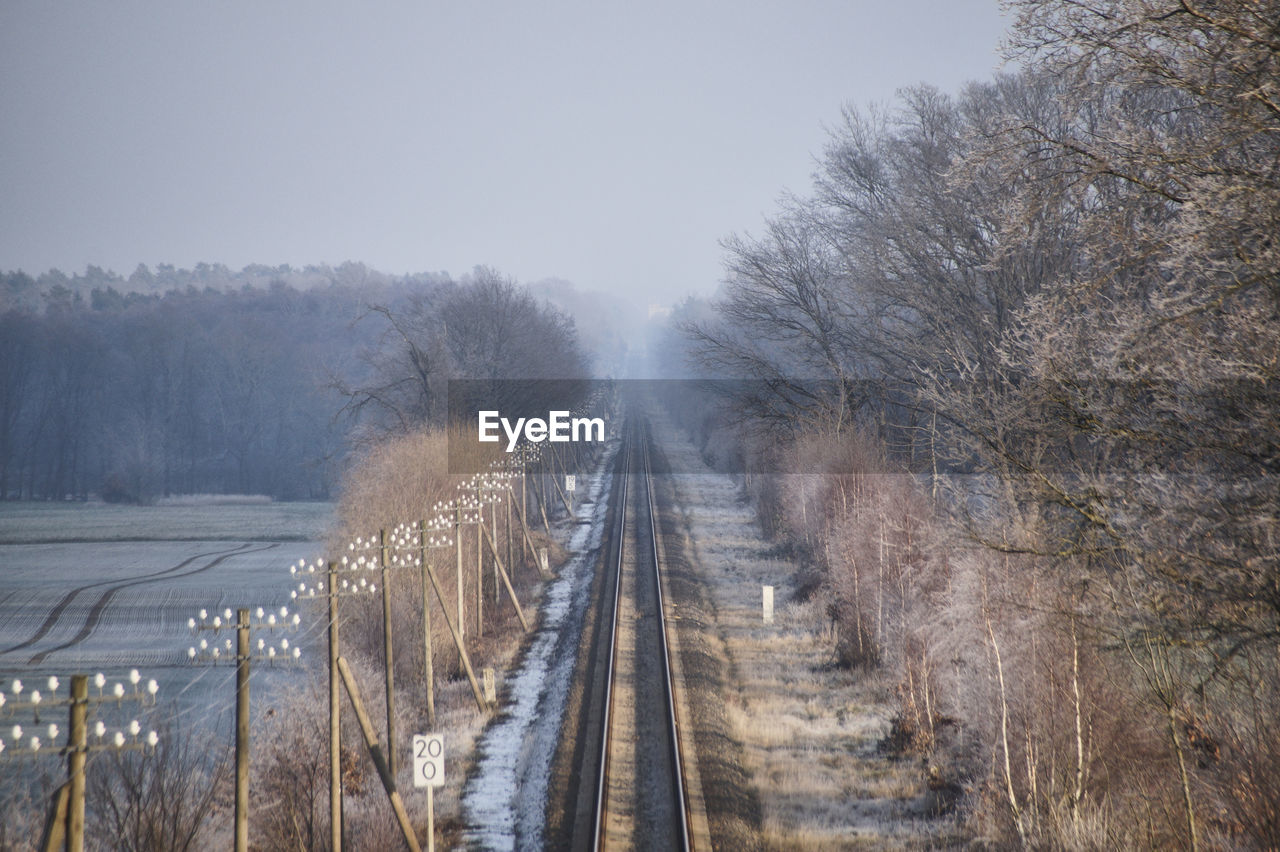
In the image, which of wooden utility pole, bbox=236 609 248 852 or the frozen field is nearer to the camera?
wooden utility pole, bbox=236 609 248 852

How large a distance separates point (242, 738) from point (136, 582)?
34.7 m

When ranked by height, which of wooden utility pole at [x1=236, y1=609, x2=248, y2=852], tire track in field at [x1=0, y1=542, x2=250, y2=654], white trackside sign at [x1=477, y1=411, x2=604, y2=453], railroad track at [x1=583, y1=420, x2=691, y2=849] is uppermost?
white trackside sign at [x1=477, y1=411, x2=604, y2=453]

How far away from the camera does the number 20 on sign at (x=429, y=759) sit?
33.8ft

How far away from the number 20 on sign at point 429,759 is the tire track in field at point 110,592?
23.2 meters

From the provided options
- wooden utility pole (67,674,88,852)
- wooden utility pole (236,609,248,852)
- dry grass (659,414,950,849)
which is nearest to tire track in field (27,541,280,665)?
dry grass (659,414,950,849)

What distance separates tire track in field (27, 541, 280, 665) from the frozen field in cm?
5

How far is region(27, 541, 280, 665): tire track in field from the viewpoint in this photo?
28750 mm

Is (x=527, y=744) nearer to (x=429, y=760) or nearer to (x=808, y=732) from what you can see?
(x=429, y=760)

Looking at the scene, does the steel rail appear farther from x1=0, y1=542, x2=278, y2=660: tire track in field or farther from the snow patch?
x1=0, y1=542, x2=278, y2=660: tire track in field

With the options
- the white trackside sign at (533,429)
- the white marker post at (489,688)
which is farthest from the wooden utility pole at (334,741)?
the white trackside sign at (533,429)

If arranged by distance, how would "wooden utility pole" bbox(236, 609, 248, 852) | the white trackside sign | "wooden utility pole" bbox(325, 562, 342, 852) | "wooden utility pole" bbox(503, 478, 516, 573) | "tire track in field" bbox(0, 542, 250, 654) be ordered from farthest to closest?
the white trackside sign < "tire track in field" bbox(0, 542, 250, 654) < "wooden utility pole" bbox(503, 478, 516, 573) < "wooden utility pole" bbox(325, 562, 342, 852) < "wooden utility pole" bbox(236, 609, 248, 852)

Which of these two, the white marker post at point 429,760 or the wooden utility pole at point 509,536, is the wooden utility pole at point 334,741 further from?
the wooden utility pole at point 509,536

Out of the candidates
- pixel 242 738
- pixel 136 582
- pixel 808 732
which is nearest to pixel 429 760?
pixel 242 738

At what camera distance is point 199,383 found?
83.1m
